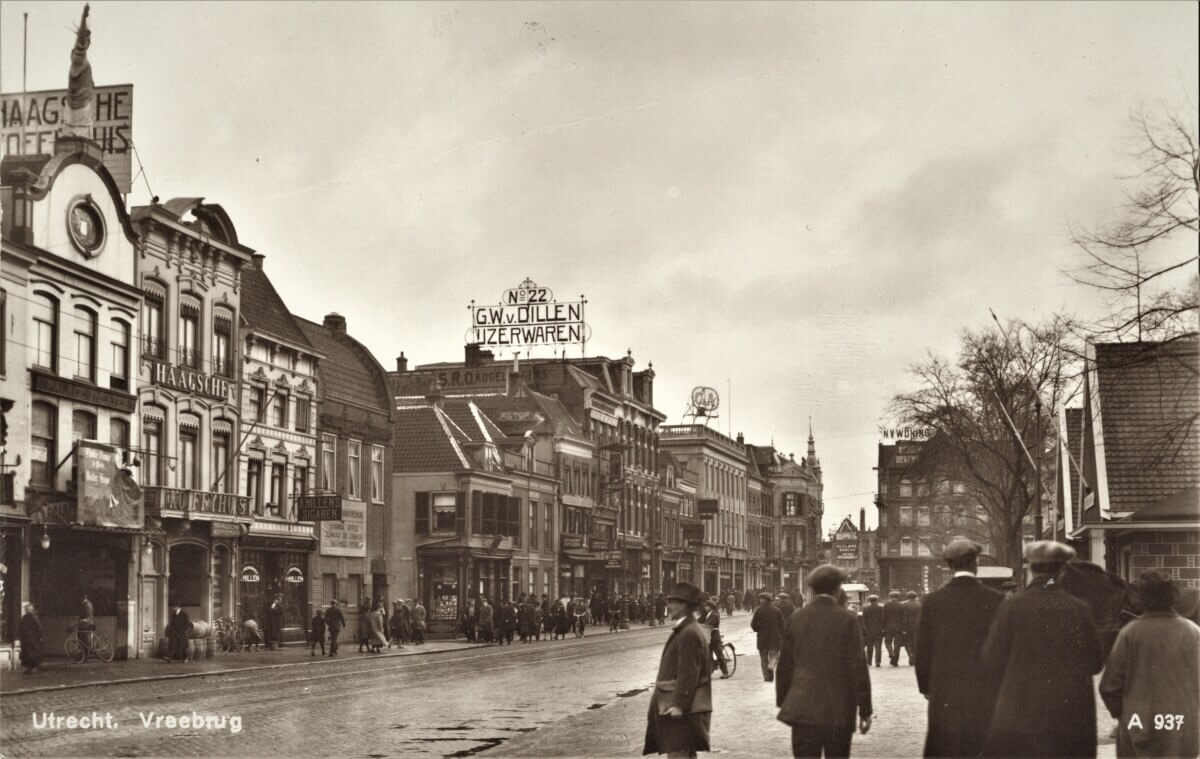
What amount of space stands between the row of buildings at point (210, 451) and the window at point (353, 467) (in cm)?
9

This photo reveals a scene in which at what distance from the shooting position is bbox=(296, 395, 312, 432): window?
157 feet

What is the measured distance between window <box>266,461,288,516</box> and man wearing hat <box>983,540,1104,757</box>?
38.9m

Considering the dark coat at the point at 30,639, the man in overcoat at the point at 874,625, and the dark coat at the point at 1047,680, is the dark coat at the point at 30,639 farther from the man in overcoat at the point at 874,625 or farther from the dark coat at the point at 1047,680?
the dark coat at the point at 1047,680

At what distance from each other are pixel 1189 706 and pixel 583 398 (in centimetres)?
7240

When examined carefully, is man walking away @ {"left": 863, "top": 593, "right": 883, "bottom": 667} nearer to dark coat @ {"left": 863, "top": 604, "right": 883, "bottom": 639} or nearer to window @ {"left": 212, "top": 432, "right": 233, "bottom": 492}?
dark coat @ {"left": 863, "top": 604, "right": 883, "bottom": 639}

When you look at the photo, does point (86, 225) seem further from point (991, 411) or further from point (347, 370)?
point (991, 411)

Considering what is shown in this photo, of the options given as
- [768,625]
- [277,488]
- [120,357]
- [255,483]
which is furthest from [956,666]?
[277,488]

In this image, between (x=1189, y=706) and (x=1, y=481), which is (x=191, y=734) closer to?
(x=1189, y=706)

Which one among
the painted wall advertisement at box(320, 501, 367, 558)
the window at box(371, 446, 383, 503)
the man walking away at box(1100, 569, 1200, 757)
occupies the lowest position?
the man walking away at box(1100, 569, 1200, 757)

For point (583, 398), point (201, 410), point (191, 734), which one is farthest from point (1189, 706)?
point (583, 398)

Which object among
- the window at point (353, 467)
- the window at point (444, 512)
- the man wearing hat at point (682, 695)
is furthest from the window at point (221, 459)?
the man wearing hat at point (682, 695)

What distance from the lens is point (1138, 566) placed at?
109ft

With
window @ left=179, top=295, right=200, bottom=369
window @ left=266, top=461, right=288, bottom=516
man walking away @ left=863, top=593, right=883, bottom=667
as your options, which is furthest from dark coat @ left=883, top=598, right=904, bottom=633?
window @ left=179, top=295, right=200, bottom=369

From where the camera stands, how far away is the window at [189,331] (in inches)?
1610
